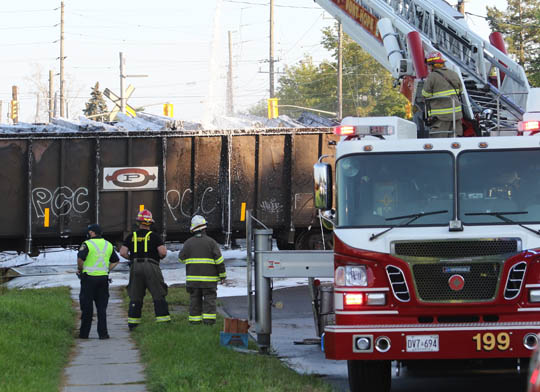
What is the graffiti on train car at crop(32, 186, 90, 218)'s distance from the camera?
21781mm

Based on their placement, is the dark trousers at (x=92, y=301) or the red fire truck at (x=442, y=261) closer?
the red fire truck at (x=442, y=261)

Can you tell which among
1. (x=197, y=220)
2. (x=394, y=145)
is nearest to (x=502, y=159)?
(x=394, y=145)

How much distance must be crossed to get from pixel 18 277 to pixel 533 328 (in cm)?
1722

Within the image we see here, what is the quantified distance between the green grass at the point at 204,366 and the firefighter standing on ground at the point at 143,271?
1.61 ft

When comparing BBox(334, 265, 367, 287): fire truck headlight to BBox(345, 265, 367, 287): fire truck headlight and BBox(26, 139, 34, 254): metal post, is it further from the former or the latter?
BBox(26, 139, 34, 254): metal post

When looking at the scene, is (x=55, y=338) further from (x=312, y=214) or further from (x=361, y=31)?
(x=312, y=214)

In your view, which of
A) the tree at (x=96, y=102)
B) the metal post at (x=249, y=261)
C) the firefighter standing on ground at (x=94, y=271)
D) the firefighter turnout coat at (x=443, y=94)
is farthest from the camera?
the tree at (x=96, y=102)

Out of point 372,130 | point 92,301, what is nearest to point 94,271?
point 92,301

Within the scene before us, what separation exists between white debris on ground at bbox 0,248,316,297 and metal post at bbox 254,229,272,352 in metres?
7.45

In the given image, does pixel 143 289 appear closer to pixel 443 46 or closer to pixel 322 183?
pixel 443 46

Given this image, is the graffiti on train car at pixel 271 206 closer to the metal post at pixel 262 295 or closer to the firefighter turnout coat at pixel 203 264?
the firefighter turnout coat at pixel 203 264

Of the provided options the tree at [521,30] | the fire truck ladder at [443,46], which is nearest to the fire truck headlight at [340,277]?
the fire truck ladder at [443,46]

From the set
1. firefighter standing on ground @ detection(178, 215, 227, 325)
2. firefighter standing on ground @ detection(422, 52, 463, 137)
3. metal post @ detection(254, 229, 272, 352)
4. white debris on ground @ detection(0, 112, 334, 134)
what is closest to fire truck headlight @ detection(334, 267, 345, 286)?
firefighter standing on ground @ detection(422, 52, 463, 137)

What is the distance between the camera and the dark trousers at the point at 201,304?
13695 mm
